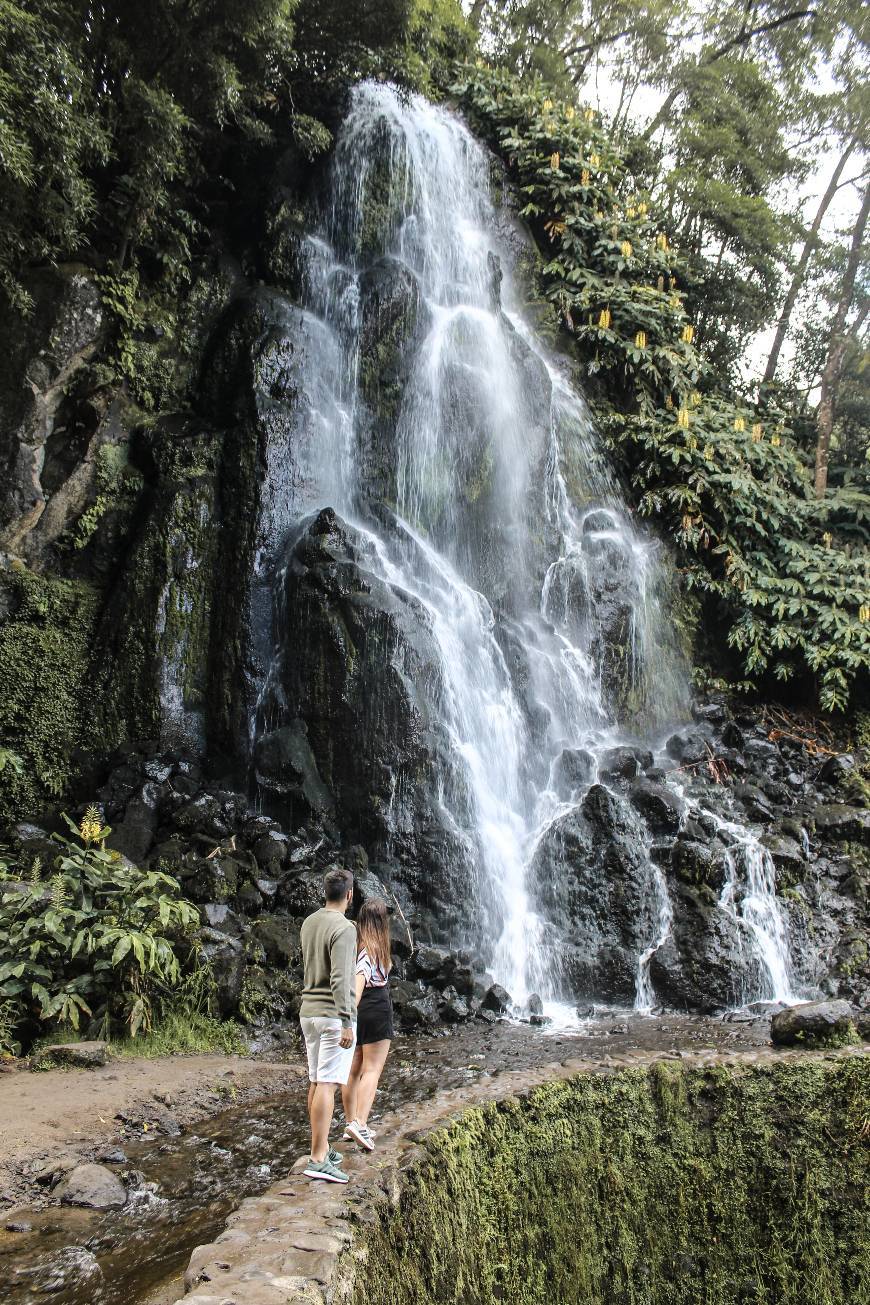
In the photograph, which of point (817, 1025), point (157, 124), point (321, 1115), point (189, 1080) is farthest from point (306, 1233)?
point (157, 124)

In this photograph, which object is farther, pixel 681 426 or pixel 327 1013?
pixel 681 426

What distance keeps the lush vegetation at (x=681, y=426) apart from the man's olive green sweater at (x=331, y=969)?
11.9 meters

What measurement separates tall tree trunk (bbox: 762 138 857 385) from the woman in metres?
18.9

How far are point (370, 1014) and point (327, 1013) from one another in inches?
21.7

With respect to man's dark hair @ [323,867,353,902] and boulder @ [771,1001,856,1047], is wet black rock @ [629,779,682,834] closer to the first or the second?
boulder @ [771,1001,856,1047]

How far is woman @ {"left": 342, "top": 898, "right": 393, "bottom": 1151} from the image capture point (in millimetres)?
4410

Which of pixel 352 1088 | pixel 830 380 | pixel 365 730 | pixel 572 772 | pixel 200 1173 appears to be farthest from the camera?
pixel 830 380

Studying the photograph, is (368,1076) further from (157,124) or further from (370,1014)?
(157,124)

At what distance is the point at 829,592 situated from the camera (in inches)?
577

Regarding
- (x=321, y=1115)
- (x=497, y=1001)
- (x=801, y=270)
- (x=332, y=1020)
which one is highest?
(x=801, y=270)

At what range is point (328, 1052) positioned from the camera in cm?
399

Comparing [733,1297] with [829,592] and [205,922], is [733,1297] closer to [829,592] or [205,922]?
[205,922]

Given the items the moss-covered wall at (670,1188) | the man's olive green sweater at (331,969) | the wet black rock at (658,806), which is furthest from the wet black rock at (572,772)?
the man's olive green sweater at (331,969)

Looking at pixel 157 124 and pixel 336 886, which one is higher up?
pixel 157 124
